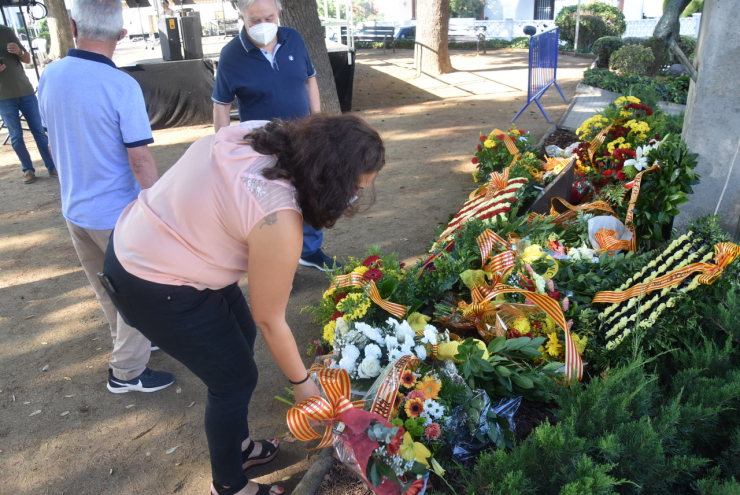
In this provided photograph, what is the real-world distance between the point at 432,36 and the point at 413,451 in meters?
12.7

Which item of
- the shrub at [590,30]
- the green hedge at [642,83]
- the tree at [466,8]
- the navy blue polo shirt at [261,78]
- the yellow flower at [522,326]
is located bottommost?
the yellow flower at [522,326]

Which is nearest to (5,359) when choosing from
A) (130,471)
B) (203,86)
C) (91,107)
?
(130,471)

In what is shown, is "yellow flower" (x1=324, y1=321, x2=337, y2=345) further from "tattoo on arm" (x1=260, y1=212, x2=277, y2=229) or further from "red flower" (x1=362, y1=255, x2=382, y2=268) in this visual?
"tattoo on arm" (x1=260, y1=212, x2=277, y2=229)

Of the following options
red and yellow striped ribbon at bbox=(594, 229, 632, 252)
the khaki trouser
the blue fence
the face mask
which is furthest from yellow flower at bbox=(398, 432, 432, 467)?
the blue fence

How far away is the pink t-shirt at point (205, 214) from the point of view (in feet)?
4.72

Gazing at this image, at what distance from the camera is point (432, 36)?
12953 mm

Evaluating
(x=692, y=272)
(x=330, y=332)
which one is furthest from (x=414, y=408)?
(x=692, y=272)

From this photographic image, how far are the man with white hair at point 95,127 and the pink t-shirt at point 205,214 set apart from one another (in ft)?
2.13

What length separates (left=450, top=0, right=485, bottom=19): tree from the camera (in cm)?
3161

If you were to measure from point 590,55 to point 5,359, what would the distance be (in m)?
18.1

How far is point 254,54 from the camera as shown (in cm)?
341

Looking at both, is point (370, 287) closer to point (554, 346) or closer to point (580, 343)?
point (554, 346)

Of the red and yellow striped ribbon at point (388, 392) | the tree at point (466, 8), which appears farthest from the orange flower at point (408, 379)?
the tree at point (466, 8)

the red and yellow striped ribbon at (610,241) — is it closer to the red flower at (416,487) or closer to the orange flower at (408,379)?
the orange flower at (408,379)
